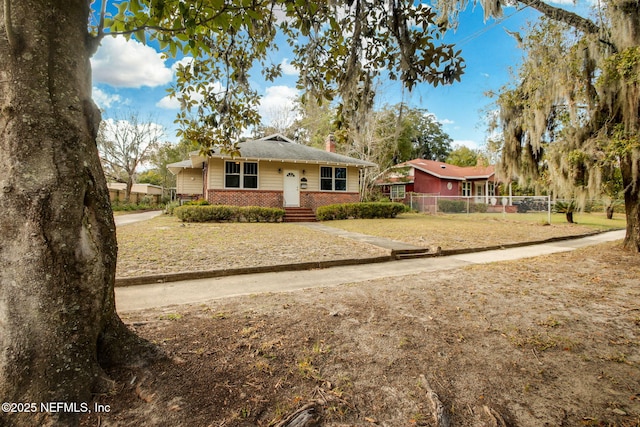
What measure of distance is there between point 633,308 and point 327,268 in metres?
4.31

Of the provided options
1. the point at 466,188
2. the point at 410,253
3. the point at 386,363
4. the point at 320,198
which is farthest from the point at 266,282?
the point at 466,188

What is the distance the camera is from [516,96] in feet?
25.1

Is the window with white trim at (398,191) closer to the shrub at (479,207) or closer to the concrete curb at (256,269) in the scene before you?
the shrub at (479,207)

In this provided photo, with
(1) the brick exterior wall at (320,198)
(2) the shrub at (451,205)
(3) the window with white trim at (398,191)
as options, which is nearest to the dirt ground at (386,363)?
(1) the brick exterior wall at (320,198)

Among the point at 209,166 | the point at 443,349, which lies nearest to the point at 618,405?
the point at 443,349

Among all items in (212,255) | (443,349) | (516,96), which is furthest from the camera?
(516,96)

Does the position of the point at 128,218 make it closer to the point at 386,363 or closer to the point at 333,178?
the point at 333,178

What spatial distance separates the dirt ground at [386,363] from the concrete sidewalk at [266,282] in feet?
1.76

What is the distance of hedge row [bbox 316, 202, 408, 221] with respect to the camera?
15479 millimetres

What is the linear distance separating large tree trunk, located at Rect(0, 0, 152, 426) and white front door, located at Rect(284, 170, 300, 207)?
48.0ft

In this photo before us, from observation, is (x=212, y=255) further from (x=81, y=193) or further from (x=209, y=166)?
(x=209, y=166)

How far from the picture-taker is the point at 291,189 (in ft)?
54.3

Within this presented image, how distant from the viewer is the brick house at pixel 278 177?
594 inches

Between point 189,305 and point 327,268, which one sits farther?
point 327,268
